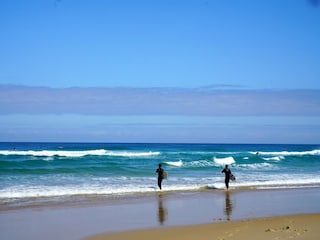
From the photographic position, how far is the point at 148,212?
46.6ft

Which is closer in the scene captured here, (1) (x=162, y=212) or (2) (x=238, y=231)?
(2) (x=238, y=231)

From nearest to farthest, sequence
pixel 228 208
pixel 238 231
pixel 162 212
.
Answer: pixel 238 231 → pixel 162 212 → pixel 228 208

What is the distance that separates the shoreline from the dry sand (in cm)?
47

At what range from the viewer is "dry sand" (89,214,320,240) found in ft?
33.9

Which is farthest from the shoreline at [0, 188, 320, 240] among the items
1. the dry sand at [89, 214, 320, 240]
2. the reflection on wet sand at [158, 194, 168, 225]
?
the dry sand at [89, 214, 320, 240]

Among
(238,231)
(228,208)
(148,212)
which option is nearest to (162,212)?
(148,212)

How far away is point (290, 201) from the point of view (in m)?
16.9

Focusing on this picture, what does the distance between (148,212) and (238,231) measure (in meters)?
3.95

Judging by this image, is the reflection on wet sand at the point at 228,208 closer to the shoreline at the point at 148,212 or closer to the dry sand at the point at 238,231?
the shoreline at the point at 148,212

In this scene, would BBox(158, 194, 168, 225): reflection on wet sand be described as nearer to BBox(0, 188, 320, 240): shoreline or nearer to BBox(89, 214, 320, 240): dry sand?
BBox(0, 188, 320, 240): shoreline

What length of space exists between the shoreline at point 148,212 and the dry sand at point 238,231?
0.47 metres

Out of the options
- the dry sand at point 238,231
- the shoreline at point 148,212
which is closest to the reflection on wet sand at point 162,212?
the shoreline at point 148,212

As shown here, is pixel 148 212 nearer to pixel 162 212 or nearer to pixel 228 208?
pixel 162 212

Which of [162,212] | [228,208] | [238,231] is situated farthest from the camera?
[228,208]
